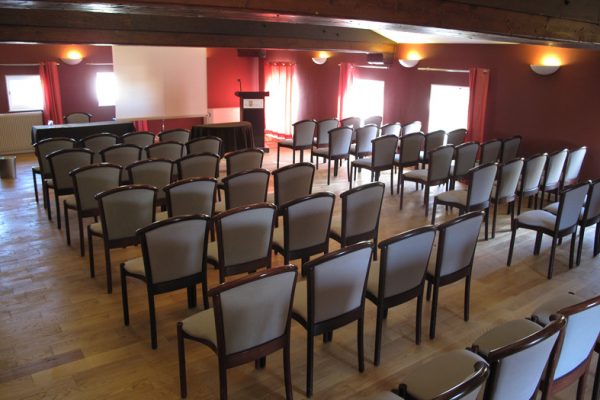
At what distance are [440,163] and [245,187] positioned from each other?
3.07 meters

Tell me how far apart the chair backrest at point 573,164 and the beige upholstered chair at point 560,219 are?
5.65ft

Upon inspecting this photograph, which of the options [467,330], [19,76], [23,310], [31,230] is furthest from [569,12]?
[19,76]

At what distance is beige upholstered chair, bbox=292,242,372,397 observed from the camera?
3158 millimetres

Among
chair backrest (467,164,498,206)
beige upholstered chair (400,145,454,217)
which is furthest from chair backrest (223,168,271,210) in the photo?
beige upholstered chair (400,145,454,217)

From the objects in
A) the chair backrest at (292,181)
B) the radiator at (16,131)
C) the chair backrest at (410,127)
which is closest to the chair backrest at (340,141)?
the chair backrest at (410,127)

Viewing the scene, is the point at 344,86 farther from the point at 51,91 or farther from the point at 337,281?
the point at 337,281

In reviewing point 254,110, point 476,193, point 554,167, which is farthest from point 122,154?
point 554,167

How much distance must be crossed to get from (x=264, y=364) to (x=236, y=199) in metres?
2.03

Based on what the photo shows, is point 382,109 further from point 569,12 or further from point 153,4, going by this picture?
point 153,4

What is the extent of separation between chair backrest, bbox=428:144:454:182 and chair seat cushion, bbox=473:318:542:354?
392cm

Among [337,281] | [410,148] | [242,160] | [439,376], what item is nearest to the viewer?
[439,376]

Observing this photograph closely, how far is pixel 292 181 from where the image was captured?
5.48 metres

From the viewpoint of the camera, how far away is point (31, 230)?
251 inches

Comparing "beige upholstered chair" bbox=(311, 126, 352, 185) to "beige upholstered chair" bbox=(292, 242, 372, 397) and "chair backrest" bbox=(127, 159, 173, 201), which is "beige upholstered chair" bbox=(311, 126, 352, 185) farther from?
"beige upholstered chair" bbox=(292, 242, 372, 397)
